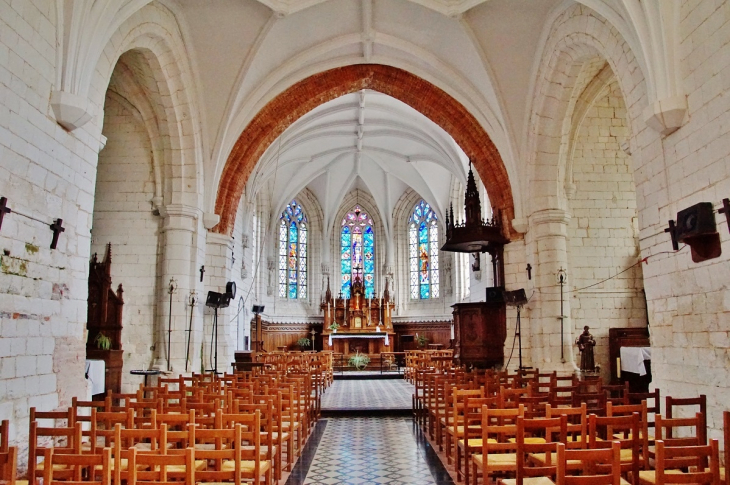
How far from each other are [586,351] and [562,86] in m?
5.30

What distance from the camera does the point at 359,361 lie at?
75.8 feet

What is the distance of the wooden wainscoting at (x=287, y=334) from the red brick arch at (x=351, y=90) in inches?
410

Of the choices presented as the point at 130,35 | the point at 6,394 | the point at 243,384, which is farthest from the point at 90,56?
the point at 243,384

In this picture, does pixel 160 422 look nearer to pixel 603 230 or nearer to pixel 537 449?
pixel 537 449

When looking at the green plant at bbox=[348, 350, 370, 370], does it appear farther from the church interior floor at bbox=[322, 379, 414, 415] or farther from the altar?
the church interior floor at bbox=[322, 379, 414, 415]

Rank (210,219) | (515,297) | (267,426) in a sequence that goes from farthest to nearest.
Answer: (210,219), (515,297), (267,426)

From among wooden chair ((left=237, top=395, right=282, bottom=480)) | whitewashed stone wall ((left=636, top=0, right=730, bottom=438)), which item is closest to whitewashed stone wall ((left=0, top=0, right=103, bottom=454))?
wooden chair ((left=237, top=395, right=282, bottom=480))

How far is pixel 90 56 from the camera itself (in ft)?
24.9

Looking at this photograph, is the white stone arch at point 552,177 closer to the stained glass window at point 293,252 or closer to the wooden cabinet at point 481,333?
the wooden cabinet at point 481,333

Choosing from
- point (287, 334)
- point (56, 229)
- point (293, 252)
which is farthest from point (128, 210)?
point (293, 252)

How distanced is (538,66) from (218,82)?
690 centimetres

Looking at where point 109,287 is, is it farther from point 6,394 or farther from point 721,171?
point 721,171

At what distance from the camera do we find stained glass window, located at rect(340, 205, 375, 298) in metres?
28.4

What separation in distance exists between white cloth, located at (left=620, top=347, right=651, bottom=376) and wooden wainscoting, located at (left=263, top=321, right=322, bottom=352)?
15342 millimetres
